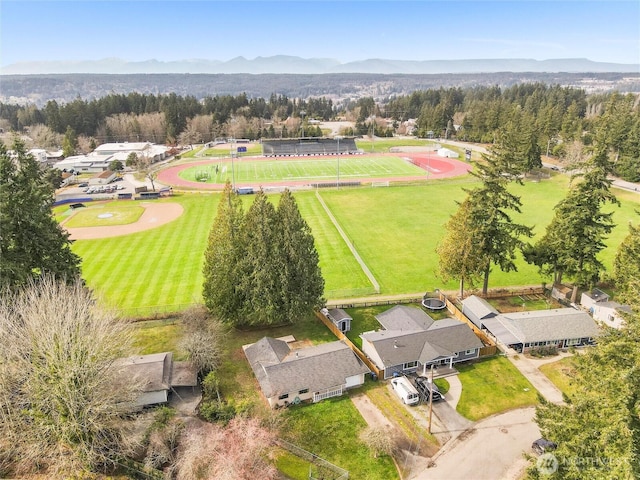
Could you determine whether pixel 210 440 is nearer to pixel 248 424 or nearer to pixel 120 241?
pixel 248 424

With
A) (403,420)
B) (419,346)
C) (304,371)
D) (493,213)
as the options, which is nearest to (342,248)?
(493,213)

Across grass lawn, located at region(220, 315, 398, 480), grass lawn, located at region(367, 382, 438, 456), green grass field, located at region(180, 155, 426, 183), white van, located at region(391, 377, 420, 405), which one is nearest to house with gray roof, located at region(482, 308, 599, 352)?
white van, located at region(391, 377, 420, 405)

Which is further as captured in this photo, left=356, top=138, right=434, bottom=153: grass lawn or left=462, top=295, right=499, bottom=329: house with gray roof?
left=356, top=138, right=434, bottom=153: grass lawn

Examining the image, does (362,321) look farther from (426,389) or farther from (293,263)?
(426,389)

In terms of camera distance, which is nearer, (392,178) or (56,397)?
(56,397)

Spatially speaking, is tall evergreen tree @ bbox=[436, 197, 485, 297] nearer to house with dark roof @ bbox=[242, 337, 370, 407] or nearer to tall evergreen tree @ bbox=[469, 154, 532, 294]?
tall evergreen tree @ bbox=[469, 154, 532, 294]

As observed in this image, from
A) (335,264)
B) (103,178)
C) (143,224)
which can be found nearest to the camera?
(335,264)
